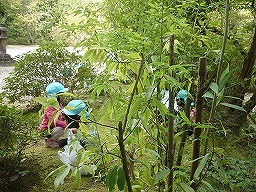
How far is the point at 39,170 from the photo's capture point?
3082 mm

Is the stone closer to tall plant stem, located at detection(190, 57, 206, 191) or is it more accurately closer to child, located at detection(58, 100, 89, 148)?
child, located at detection(58, 100, 89, 148)

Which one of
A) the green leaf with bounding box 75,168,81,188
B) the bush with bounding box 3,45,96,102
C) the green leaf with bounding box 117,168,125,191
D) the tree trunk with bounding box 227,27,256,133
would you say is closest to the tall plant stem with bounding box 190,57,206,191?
the green leaf with bounding box 117,168,125,191

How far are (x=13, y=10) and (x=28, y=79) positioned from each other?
14273 mm

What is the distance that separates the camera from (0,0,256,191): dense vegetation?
3.13ft

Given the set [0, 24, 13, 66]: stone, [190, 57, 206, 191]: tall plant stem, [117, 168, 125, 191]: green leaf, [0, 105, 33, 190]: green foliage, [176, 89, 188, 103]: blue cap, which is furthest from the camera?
[0, 24, 13, 66]: stone

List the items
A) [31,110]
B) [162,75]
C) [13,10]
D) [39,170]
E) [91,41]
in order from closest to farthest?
1. [162,75]
2. [91,41]
3. [39,170]
4. [31,110]
5. [13,10]

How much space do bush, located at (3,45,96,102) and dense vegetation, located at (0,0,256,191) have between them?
3cm

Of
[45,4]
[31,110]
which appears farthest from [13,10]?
[31,110]

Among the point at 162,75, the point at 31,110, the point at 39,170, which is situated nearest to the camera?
the point at 162,75

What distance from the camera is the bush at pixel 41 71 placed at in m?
5.05

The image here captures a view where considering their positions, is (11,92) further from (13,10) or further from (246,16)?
(13,10)

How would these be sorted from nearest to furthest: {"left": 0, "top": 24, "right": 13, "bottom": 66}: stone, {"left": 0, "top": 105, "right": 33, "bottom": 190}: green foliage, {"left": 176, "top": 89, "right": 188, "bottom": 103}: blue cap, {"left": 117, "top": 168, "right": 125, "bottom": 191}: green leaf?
{"left": 117, "top": 168, "right": 125, "bottom": 191}: green leaf → {"left": 176, "top": 89, "right": 188, "bottom": 103}: blue cap → {"left": 0, "top": 105, "right": 33, "bottom": 190}: green foliage → {"left": 0, "top": 24, "right": 13, "bottom": 66}: stone

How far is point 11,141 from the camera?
2.65 meters

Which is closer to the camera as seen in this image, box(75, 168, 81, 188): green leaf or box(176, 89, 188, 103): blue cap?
box(75, 168, 81, 188): green leaf
